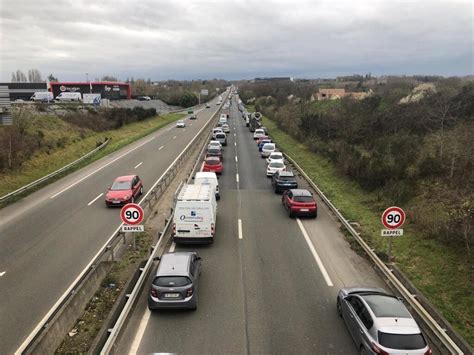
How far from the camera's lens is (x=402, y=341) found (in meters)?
8.98

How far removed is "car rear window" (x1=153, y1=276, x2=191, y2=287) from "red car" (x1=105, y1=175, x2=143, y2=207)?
11.8 meters

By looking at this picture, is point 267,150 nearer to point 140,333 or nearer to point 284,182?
point 284,182

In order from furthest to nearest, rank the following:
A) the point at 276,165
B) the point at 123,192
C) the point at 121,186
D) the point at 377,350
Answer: the point at 276,165 < the point at 121,186 < the point at 123,192 < the point at 377,350

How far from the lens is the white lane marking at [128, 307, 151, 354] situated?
995 centimetres

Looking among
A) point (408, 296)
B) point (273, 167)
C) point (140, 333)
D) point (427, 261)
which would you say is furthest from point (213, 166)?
point (140, 333)

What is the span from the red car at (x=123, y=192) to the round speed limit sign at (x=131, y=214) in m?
8.25

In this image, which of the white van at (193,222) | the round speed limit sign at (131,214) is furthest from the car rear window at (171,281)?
the white van at (193,222)

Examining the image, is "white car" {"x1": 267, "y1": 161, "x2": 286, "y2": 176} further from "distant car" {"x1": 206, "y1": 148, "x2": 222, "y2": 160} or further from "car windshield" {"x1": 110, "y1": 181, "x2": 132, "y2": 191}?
"car windshield" {"x1": 110, "y1": 181, "x2": 132, "y2": 191}

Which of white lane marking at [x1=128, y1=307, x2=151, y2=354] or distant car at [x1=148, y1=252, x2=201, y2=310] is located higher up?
distant car at [x1=148, y1=252, x2=201, y2=310]

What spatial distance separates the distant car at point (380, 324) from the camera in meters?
8.93

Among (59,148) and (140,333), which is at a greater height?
(59,148)

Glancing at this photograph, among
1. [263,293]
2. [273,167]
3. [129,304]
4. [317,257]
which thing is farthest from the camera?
[273,167]

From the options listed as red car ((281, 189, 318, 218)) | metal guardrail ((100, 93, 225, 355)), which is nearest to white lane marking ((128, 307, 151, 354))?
metal guardrail ((100, 93, 225, 355))

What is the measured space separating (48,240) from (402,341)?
14.6m
